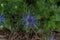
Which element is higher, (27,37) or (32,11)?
(32,11)

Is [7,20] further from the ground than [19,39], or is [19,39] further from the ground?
[7,20]

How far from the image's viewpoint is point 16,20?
7.32 ft

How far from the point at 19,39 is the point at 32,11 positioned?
297mm

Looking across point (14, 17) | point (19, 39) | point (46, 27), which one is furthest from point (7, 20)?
point (46, 27)

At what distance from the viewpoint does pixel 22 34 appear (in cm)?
217

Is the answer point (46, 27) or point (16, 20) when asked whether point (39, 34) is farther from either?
point (16, 20)

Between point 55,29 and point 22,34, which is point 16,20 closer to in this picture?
point 22,34

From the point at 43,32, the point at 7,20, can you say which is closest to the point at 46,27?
the point at 43,32

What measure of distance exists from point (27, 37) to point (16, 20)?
21cm

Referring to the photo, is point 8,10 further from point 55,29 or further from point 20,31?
point 55,29

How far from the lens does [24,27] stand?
2.18 meters

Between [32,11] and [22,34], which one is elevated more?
[32,11]

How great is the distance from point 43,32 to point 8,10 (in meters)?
0.39

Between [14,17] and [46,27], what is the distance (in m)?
0.31
